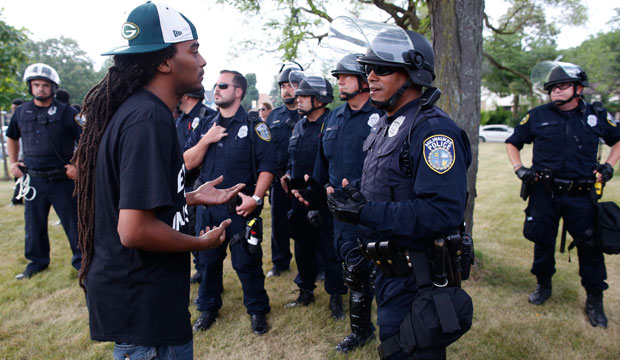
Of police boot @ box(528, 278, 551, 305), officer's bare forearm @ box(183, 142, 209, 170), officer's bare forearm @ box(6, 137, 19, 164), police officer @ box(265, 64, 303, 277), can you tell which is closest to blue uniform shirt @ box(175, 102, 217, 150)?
officer's bare forearm @ box(183, 142, 209, 170)

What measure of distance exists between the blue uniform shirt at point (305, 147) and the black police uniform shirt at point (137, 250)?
2.69 metres

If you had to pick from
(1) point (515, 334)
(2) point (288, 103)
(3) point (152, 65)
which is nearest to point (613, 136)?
(1) point (515, 334)

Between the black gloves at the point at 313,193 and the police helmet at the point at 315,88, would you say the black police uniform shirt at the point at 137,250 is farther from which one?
the police helmet at the point at 315,88

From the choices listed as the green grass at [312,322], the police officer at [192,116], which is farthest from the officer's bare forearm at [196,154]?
the green grass at [312,322]

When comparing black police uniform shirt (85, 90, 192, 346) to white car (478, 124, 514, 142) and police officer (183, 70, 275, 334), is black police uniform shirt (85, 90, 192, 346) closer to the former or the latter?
police officer (183, 70, 275, 334)

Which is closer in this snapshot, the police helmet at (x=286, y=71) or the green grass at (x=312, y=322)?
the green grass at (x=312, y=322)

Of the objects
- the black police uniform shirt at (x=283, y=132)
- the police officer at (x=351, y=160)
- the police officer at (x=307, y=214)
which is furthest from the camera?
the black police uniform shirt at (x=283, y=132)

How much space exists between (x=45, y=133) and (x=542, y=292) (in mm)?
6029

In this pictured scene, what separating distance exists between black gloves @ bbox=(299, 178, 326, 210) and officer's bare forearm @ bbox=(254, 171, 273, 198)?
0.36 metres

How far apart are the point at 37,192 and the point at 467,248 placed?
505 centimetres

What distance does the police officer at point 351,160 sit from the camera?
3158 millimetres

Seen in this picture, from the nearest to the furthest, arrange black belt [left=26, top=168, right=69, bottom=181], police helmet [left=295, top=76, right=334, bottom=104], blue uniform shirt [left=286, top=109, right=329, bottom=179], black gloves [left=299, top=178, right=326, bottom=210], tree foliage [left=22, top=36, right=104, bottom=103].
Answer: black gloves [left=299, top=178, right=326, bottom=210] → police helmet [left=295, top=76, right=334, bottom=104] → blue uniform shirt [left=286, top=109, right=329, bottom=179] → black belt [left=26, top=168, right=69, bottom=181] → tree foliage [left=22, top=36, right=104, bottom=103]

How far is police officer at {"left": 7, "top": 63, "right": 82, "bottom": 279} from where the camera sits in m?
4.74

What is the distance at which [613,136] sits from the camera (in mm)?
3902
